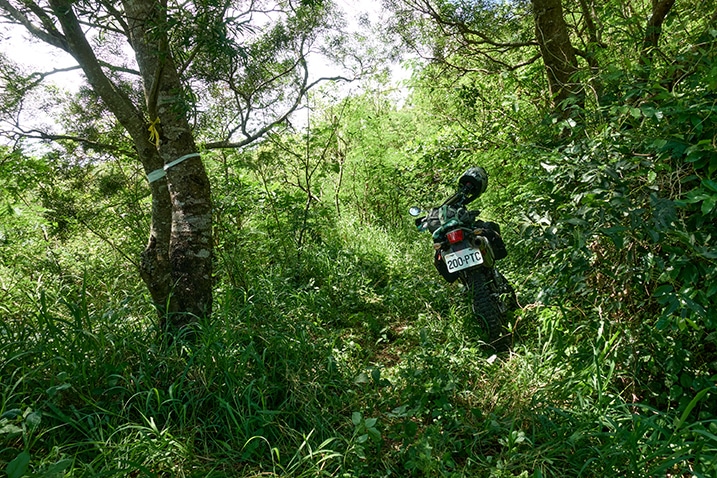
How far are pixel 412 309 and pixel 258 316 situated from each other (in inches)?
59.8

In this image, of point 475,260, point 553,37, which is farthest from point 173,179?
point 553,37

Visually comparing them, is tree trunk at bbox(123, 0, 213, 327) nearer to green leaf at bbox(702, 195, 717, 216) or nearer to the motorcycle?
the motorcycle

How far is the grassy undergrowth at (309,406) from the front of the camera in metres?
1.44

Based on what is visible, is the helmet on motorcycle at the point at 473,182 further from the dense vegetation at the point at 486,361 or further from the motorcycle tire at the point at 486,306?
the motorcycle tire at the point at 486,306

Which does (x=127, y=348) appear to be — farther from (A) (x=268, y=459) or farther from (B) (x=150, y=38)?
(B) (x=150, y=38)

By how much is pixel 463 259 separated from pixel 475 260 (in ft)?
0.29

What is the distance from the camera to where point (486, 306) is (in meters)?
2.72

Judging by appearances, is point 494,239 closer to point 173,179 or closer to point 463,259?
point 463,259

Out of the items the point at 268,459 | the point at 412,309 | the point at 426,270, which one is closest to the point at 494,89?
the point at 426,270

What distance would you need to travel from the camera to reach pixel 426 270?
13.8 ft

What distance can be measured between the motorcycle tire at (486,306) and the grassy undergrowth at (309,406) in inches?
7.0

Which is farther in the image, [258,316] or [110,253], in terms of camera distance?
[110,253]

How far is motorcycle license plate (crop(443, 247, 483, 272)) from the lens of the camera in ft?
9.07

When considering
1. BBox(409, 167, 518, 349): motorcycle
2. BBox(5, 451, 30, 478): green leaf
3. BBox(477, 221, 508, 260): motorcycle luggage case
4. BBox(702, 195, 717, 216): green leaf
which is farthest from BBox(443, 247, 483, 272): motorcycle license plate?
BBox(5, 451, 30, 478): green leaf
